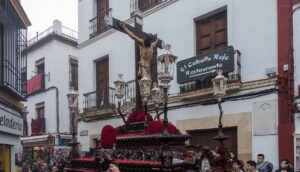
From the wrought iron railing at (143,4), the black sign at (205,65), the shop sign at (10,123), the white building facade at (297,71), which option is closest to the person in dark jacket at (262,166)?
the white building facade at (297,71)

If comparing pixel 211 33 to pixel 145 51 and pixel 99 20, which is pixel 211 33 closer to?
pixel 145 51

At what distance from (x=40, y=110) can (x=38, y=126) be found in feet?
2.55

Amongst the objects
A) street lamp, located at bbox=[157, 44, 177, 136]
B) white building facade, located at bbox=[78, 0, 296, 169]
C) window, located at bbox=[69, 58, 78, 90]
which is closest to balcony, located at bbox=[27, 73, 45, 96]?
window, located at bbox=[69, 58, 78, 90]

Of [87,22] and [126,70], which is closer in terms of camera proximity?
[126,70]

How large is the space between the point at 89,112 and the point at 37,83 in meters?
6.68

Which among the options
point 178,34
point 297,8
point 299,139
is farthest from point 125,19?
point 299,139

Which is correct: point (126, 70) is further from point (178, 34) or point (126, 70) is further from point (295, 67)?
point (295, 67)

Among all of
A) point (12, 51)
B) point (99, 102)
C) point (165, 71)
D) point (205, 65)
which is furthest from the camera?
point (99, 102)

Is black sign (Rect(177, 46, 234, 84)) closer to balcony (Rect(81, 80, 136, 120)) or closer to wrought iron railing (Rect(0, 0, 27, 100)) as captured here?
balcony (Rect(81, 80, 136, 120))

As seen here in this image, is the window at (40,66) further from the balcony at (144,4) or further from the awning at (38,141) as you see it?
the balcony at (144,4)

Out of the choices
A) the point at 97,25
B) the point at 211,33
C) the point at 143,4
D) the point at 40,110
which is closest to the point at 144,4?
the point at 143,4

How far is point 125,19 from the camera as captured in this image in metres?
12.9

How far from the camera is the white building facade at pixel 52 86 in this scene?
1852 centimetres

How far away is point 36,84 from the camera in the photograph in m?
19.6
